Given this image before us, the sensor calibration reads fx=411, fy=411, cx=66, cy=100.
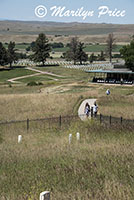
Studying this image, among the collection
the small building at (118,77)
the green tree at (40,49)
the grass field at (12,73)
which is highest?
the green tree at (40,49)

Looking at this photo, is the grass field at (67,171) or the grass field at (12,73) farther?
the grass field at (12,73)

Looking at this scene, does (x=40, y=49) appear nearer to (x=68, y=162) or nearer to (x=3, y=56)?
(x=3, y=56)

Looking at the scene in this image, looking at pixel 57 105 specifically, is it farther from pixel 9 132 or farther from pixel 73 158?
pixel 73 158

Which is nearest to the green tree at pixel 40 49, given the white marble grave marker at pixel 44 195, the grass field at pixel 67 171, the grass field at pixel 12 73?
the grass field at pixel 12 73

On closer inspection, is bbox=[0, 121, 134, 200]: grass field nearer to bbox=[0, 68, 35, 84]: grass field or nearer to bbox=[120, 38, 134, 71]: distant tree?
bbox=[120, 38, 134, 71]: distant tree

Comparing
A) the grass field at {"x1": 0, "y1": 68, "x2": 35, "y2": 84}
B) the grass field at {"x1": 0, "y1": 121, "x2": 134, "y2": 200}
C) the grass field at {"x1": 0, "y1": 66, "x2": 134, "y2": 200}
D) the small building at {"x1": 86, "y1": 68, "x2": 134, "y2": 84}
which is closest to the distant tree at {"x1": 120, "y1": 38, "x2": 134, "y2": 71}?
the small building at {"x1": 86, "y1": 68, "x2": 134, "y2": 84}

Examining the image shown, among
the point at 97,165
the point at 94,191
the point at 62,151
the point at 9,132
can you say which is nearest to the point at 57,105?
the point at 9,132

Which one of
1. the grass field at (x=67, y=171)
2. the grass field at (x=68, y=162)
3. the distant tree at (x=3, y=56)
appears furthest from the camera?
the distant tree at (x=3, y=56)

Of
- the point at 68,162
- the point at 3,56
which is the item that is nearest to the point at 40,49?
the point at 3,56

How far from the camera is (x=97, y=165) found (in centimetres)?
1432

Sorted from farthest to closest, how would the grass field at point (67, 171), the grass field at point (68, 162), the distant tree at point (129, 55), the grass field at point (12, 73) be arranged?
1. the grass field at point (12, 73)
2. the distant tree at point (129, 55)
3. the grass field at point (68, 162)
4. the grass field at point (67, 171)

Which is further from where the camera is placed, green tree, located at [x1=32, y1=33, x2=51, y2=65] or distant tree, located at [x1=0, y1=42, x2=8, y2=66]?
green tree, located at [x1=32, y1=33, x2=51, y2=65]

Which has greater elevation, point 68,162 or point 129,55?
point 129,55

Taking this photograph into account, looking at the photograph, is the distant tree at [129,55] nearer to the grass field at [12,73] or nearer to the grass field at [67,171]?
the grass field at [12,73]
